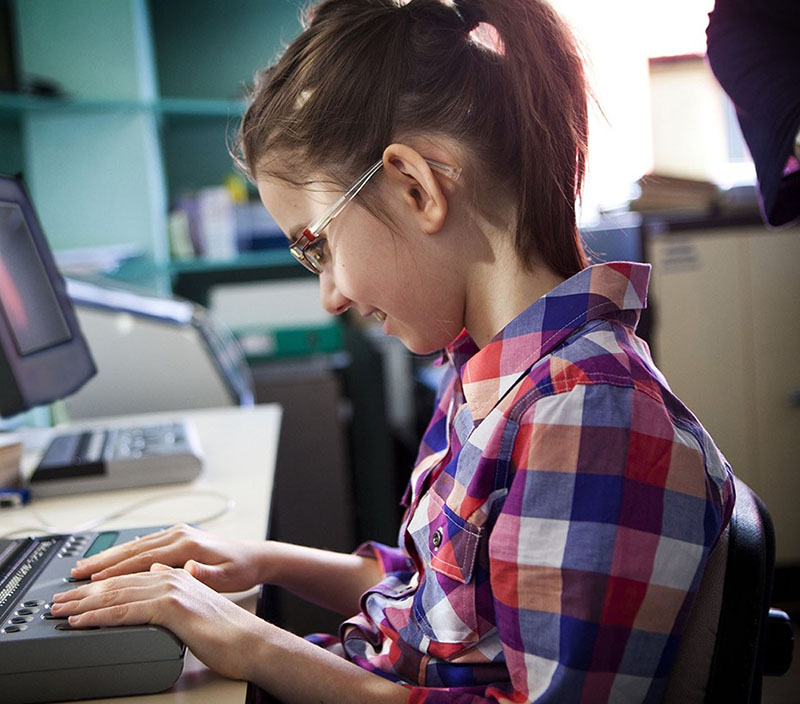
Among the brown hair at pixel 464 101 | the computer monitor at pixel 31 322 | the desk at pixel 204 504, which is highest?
the brown hair at pixel 464 101

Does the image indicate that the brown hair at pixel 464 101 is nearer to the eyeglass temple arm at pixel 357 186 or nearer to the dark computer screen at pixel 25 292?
the eyeglass temple arm at pixel 357 186

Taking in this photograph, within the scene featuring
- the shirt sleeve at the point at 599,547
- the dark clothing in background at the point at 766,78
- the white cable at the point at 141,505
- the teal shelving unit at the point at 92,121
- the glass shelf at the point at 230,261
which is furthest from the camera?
the glass shelf at the point at 230,261

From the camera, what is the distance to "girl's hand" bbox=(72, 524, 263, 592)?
0.84 metres

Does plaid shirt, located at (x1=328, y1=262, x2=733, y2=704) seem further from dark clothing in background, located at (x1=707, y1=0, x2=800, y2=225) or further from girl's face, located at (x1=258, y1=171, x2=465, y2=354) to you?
dark clothing in background, located at (x1=707, y1=0, x2=800, y2=225)

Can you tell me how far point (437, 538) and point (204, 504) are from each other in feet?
1.75

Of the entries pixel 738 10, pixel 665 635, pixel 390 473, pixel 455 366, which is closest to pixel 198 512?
pixel 455 366

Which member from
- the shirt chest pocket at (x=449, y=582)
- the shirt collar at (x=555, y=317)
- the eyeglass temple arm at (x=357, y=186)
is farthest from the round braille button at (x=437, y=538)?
the eyeglass temple arm at (x=357, y=186)

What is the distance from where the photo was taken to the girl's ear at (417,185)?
0.79 m

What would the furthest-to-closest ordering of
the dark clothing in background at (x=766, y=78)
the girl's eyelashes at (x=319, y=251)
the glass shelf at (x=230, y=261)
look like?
the glass shelf at (x=230, y=261) < the dark clothing in background at (x=766, y=78) < the girl's eyelashes at (x=319, y=251)

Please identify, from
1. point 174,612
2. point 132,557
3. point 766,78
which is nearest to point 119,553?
point 132,557

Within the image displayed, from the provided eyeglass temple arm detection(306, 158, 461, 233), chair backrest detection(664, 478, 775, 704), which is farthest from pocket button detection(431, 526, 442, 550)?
eyeglass temple arm detection(306, 158, 461, 233)

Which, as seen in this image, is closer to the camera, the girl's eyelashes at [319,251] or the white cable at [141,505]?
the girl's eyelashes at [319,251]

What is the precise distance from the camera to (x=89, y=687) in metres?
0.70

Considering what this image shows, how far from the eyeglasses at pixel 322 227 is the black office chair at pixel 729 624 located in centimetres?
39
